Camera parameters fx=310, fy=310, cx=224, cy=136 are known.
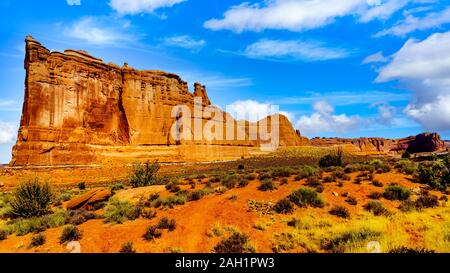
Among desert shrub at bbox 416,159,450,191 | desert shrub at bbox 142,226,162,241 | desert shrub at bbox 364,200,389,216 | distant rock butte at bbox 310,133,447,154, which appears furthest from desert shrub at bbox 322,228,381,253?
distant rock butte at bbox 310,133,447,154

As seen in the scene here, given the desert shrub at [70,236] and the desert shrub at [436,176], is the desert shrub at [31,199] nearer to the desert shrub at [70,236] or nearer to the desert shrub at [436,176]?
the desert shrub at [70,236]

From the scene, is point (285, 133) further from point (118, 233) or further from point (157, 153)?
point (118, 233)

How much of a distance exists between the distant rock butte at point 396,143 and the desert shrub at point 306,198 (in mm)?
130855

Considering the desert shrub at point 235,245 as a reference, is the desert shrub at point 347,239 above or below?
above

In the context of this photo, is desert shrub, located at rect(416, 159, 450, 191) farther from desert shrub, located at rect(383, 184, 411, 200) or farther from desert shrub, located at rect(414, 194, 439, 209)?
desert shrub, located at rect(414, 194, 439, 209)

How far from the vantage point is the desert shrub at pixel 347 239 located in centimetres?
748

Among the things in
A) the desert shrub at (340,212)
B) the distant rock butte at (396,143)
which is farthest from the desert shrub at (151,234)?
the distant rock butte at (396,143)

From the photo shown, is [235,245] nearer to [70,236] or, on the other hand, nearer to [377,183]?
[70,236]

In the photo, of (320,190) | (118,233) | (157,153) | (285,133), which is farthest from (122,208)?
(285,133)

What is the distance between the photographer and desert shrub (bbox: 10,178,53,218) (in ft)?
45.9

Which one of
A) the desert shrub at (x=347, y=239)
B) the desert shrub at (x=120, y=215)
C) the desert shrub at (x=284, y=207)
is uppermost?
the desert shrub at (x=284, y=207)


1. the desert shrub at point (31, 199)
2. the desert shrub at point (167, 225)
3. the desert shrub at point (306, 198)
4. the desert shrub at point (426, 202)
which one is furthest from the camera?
the desert shrub at point (31, 199)

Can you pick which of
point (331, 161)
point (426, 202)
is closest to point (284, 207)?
point (426, 202)
